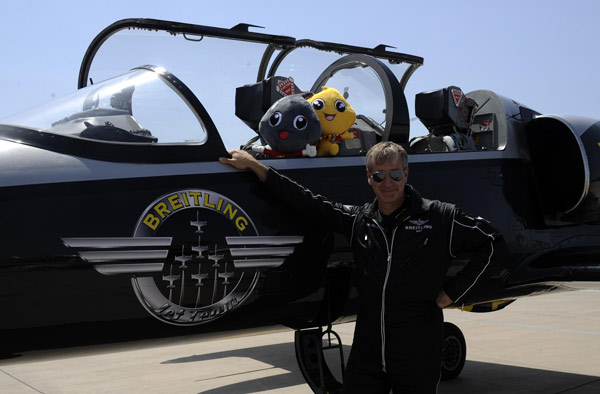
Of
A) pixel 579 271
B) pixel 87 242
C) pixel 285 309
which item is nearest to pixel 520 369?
pixel 579 271

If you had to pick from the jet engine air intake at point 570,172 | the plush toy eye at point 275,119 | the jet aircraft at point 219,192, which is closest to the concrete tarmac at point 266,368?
the jet aircraft at point 219,192

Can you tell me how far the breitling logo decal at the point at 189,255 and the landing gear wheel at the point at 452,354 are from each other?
3.35 metres

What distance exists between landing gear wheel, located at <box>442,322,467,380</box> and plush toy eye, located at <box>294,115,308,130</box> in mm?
3156

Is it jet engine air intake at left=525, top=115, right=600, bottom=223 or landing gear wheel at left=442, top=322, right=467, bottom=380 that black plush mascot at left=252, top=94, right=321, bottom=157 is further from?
landing gear wheel at left=442, top=322, right=467, bottom=380

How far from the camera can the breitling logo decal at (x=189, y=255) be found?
296cm

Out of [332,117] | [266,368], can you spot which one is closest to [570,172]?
[332,117]

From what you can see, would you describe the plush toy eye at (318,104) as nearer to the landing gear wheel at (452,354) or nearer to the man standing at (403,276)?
the man standing at (403,276)

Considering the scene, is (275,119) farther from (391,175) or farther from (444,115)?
(444,115)

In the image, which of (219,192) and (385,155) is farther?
(219,192)

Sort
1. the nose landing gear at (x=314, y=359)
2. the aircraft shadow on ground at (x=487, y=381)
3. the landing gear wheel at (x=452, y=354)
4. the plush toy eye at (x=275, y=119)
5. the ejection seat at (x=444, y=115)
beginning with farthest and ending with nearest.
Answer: the landing gear wheel at (x=452, y=354) → the aircraft shadow on ground at (x=487, y=381) → the ejection seat at (x=444, y=115) → the plush toy eye at (x=275, y=119) → the nose landing gear at (x=314, y=359)

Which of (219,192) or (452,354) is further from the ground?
(219,192)

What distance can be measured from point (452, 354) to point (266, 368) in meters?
1.87

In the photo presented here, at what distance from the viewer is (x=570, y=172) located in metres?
4.88

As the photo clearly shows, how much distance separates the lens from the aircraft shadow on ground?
5.71 meters
